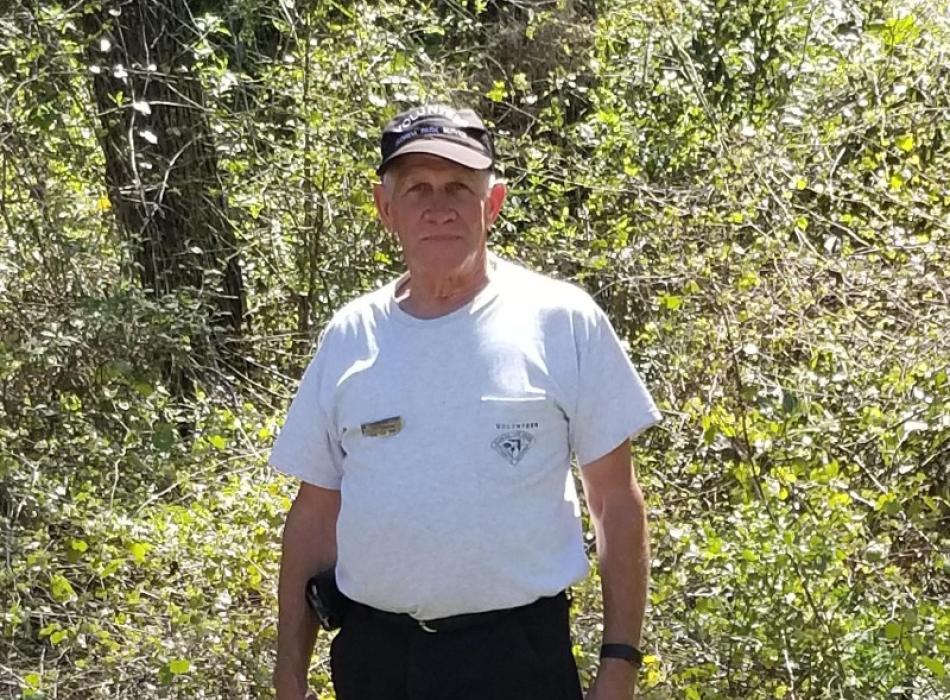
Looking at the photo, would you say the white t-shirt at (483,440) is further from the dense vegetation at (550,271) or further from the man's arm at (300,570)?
the dense vegetation at (550,271)

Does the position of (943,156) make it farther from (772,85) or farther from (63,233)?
(63,233)

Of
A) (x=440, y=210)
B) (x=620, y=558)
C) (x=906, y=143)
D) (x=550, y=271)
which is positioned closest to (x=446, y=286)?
(x=440, y=210)

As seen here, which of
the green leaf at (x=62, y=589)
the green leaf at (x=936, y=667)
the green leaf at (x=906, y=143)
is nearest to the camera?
the green leaf at (x=936, y=667)

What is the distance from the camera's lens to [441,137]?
258 centimetres

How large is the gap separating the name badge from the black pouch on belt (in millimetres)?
352

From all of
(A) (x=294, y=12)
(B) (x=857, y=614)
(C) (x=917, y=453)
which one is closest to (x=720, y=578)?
(B) (x=857, y=614)

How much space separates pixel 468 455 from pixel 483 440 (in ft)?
0.13

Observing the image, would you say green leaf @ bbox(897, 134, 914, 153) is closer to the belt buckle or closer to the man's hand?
the man's hand

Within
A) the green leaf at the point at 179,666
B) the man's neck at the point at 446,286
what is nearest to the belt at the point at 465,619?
the man's neck at the point at 446,286

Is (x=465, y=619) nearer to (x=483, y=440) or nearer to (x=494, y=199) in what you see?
(x=483, y=440)

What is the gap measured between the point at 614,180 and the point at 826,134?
2.82ft

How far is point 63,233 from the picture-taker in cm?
553

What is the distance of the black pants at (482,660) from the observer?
2486 millimetres

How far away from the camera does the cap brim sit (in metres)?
2.55
